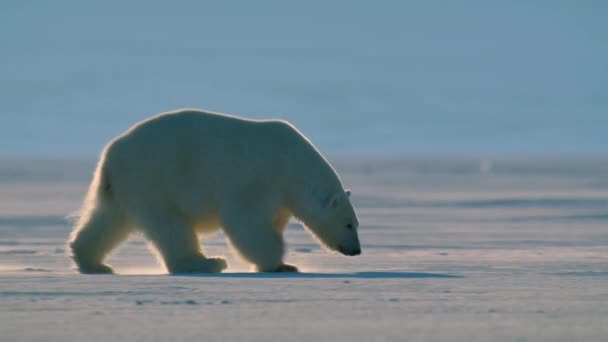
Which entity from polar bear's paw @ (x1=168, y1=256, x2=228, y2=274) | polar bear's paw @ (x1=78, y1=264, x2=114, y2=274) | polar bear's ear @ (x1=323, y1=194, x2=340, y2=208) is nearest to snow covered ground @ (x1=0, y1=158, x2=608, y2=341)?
polar bear's paw @ (x1=78, y1=264, x2=114, y2=274)

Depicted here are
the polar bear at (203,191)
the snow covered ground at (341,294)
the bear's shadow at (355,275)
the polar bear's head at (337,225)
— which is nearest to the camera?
the snow covered ground at (341,294)

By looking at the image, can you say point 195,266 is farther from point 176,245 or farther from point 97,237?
point 97,237

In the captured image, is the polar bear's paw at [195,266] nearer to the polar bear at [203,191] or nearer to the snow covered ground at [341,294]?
the polar bear at [203,191]

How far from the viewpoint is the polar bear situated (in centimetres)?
918

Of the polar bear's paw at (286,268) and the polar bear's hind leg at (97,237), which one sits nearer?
the polar bear's paw at (286,268)

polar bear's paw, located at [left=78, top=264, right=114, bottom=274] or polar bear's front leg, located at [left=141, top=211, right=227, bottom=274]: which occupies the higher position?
polar bear's front leg, located at [left=141, top=211, right=227, bottom=274]

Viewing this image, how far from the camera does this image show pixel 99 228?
9602 mm

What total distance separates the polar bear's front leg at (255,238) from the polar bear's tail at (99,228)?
0.99 meters

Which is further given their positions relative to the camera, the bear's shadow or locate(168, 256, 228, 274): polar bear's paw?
locate(168, 256, 228, 274): polar bear's paw

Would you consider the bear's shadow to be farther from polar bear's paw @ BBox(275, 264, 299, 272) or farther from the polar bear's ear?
the polar bear's ear

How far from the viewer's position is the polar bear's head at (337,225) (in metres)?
9.64

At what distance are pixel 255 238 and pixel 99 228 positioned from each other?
134 centimetres

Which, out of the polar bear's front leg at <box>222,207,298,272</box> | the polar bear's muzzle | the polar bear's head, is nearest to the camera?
the polar bear's front leg at <box>222,207,298,272</box>

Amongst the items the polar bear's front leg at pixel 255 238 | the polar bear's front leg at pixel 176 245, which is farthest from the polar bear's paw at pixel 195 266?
the polar bear's front leg at pixel 255 238
